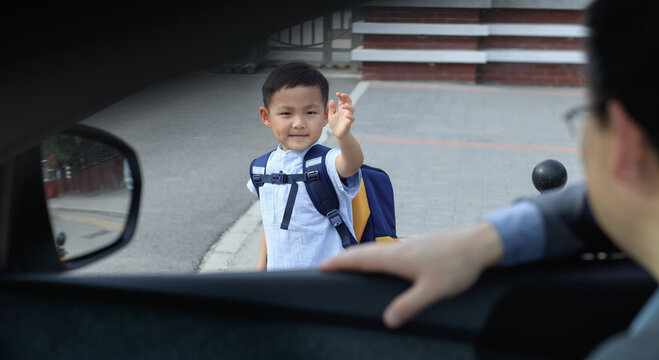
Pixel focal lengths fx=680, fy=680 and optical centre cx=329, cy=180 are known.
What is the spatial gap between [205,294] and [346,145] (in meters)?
1.51

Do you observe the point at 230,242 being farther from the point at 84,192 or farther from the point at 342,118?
the point at 84,192

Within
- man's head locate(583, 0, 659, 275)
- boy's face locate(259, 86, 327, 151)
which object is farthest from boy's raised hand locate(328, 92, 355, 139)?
man's head locate(583, 0, 659, 275)

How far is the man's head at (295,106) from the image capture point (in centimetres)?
274

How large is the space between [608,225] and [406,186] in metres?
6.21

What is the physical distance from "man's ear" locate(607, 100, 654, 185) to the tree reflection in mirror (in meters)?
1.34

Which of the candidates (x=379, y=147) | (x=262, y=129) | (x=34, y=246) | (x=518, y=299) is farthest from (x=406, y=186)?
(x=518, y=299)

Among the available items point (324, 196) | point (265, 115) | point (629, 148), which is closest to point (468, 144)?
point (265, 115)

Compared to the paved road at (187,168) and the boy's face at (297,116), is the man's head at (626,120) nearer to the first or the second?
the paved road at (187,168)

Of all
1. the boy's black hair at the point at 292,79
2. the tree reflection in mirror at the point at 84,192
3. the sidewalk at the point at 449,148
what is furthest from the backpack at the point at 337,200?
the sidewalk at the point at 449,148

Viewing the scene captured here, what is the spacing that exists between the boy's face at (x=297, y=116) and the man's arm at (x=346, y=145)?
0.19m

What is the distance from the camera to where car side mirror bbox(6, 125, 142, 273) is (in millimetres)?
1548

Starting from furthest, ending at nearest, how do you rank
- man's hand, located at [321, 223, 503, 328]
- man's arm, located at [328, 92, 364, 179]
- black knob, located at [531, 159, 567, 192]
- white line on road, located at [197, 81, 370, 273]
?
1. white line on road, located at [197, 81, 370, 273]
2. black knob, located at [531, 159, 567, 192]
3. man's arm, located at [328, 92, 364, 179]
4. man's hand, located at [321, 223, 503, 328]

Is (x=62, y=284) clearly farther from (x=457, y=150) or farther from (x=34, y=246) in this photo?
(x=457, y=150)

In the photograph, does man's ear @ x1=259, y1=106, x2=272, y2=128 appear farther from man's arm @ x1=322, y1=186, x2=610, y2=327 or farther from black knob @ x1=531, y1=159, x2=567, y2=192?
man's arm @ x1=322, y1=186, x2=610, y2=327
